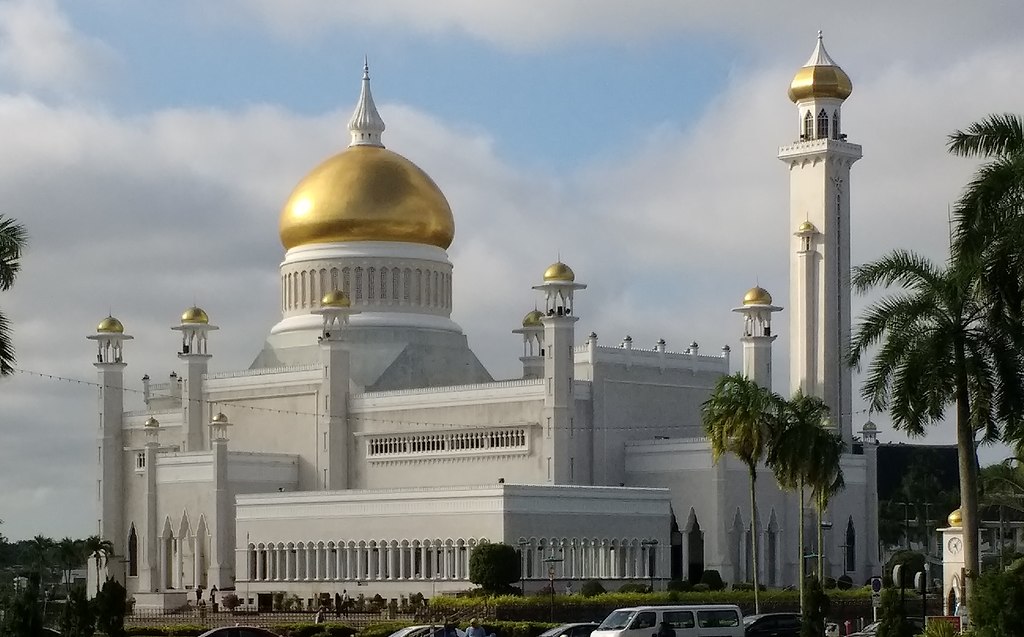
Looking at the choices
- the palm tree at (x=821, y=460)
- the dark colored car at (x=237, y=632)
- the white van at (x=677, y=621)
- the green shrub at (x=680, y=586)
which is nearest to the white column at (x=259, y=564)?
the green shrub at (x=680, y=586)

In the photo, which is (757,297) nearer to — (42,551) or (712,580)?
(712,580)

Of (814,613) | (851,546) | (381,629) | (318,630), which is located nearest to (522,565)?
(318,630)

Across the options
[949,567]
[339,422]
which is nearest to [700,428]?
[339,422]

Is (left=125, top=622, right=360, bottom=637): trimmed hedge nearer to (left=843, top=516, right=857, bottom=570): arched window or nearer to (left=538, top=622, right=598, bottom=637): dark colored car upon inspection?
(left=538, top=622, right=598, bottom=637): dark colored car

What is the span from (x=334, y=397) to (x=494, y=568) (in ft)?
52.9

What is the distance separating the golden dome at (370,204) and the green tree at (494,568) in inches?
753

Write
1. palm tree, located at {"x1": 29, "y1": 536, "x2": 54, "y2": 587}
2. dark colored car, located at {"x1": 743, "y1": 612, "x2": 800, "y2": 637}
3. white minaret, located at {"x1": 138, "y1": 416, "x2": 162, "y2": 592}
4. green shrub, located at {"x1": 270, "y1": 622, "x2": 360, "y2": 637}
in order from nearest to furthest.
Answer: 1. dark colored car, located at {"x1": 743, "y1": 612, "x2": 800, "y2": 637}
2. green shrub, located at {"x1": 270, "y1": 622, "x2": 360, "y2": 637}
3. white minaret, located at {"x1": 138, "y1": 416, "x2": 162, "y2": 592}
4. palm tree, located at {"x1": 29, "y1": 536, "x2": 54, "y2": 587}

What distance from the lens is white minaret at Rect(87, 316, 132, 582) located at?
80000 mm

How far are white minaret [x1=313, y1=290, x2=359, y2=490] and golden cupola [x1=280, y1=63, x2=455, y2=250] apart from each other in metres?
3.53

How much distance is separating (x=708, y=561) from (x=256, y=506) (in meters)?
16.2

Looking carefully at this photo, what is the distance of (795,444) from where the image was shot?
51.9 m

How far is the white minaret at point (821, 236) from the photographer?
73875mm

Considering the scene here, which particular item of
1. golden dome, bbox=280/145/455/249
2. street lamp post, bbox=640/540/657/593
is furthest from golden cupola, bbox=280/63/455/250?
street lamp post, bbox=640/540/657/593

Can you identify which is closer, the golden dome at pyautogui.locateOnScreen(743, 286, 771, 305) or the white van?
the white van
